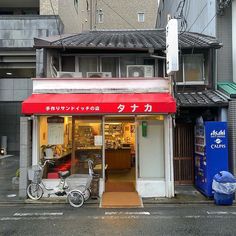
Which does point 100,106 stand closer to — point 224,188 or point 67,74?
point 67,74

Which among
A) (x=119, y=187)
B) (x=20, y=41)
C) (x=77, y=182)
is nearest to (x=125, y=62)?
(x=119, y=187)

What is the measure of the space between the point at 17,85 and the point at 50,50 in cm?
1582

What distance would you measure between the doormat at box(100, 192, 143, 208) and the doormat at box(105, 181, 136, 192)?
0.44 metres

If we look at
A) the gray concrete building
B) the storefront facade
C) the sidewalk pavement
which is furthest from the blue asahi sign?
the gray concrete building

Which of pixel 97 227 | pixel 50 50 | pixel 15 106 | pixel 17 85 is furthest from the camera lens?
pixel 15 106

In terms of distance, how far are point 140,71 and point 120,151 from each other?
13.8 feet

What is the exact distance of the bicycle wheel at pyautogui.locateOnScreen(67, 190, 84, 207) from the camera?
11555 millimetres

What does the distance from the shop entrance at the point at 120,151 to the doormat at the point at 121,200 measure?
1330 mm

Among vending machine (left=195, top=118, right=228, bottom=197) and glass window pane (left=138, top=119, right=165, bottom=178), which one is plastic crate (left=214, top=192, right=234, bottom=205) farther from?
glass window pane (left=138, top=119, right=165, bottom=178)

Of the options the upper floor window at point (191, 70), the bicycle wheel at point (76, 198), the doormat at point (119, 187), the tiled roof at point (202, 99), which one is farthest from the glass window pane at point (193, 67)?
the bicycle wheel at point (76, 198)

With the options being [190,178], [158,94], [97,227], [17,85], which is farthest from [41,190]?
[17,85]

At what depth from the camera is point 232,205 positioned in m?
11.8

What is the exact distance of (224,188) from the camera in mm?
11523

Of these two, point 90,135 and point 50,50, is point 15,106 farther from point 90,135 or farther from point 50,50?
point 90,135
